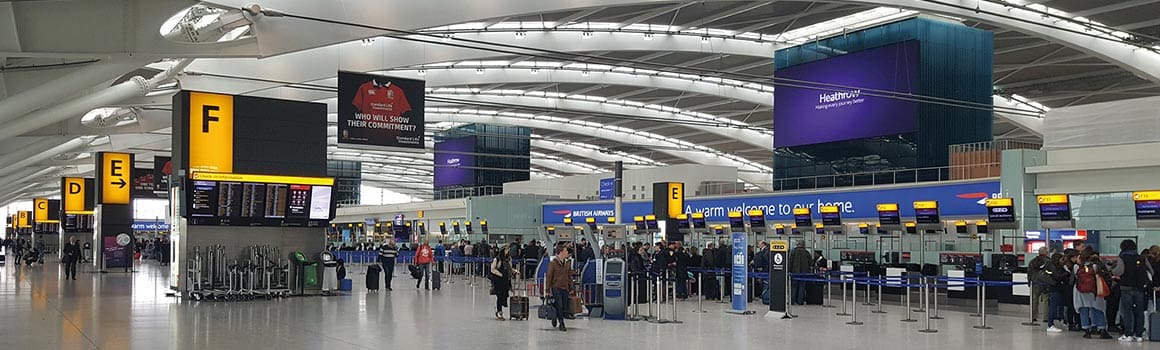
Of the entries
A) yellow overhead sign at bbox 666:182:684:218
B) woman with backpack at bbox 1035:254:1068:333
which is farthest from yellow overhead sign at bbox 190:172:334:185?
woman with backpack at bbox 1035:254:1068:333

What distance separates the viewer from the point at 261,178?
21.1 meters

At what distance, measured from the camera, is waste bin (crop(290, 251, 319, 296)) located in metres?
21.9

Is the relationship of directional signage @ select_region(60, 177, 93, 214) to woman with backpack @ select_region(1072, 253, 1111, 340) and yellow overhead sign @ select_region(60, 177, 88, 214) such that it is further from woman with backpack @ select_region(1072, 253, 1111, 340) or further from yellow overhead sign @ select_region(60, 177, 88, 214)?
woman with backpack @ select_region(1072, 253, 1111, 340)

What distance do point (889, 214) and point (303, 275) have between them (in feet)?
45.7

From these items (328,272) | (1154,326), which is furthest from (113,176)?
(1154,326)

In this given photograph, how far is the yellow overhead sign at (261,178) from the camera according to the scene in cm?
2033

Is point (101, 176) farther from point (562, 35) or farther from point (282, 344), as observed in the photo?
point (282, 344)

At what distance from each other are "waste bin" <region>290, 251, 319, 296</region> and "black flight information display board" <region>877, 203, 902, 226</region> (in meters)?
13.6

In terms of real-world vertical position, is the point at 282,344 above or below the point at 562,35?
below

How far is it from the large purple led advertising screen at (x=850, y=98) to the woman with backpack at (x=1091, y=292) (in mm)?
14657

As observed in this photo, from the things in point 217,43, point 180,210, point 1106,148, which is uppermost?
point 217,43

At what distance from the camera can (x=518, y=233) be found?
4525cm

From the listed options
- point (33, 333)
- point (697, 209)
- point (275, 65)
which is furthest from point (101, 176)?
point (33, 333)

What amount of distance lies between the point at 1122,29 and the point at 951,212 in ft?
33.0
